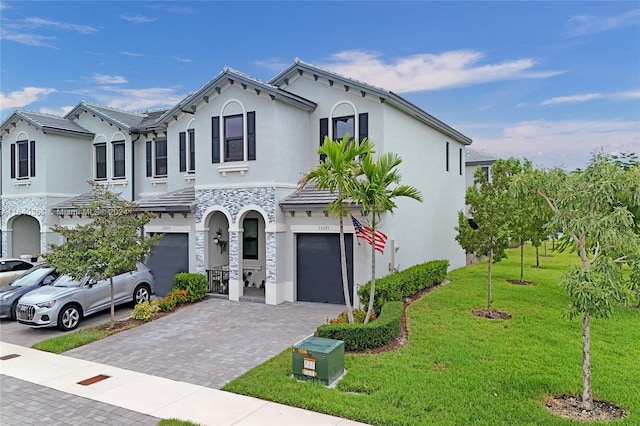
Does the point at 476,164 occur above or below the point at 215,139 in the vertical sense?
above

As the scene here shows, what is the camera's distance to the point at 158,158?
21031 mm

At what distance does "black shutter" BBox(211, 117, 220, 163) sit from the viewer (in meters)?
16.4

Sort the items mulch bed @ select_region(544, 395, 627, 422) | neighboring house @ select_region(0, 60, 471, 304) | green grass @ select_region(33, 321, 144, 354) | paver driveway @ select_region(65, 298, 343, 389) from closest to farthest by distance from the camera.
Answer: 1. mulch bed @ select_region(544, 395, 627, 422)
2. paver driveway @ select_region(65, 298, 343, 389)
3. green grass @ select_region(33, 321, 144, 354)
4. neighboring house @ select_region(0, 60, 471, 304)

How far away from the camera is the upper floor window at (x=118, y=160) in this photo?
22031 millimetres

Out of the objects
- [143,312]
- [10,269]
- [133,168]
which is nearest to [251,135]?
[143,312]

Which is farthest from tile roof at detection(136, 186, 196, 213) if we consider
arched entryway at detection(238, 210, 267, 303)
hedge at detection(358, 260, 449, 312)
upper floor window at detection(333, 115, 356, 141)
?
hedge at detection(358, 260, 449, 312)

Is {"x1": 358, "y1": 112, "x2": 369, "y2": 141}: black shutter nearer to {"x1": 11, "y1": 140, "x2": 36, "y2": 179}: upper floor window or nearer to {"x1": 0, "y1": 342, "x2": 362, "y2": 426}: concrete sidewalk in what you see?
{"x1": 0, "y1": 342, "x2": 362, "y2": 426}: concrete sidewalk

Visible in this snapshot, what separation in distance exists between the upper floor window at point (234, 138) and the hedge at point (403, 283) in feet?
21.7

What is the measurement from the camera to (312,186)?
16.3m

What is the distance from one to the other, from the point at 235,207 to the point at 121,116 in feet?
37.6

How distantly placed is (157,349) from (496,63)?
19483mm

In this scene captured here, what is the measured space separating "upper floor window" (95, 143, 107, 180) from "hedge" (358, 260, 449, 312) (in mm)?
16733

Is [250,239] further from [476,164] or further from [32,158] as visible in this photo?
[476,164]

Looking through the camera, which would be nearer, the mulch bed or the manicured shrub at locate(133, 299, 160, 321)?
the mulch bed
